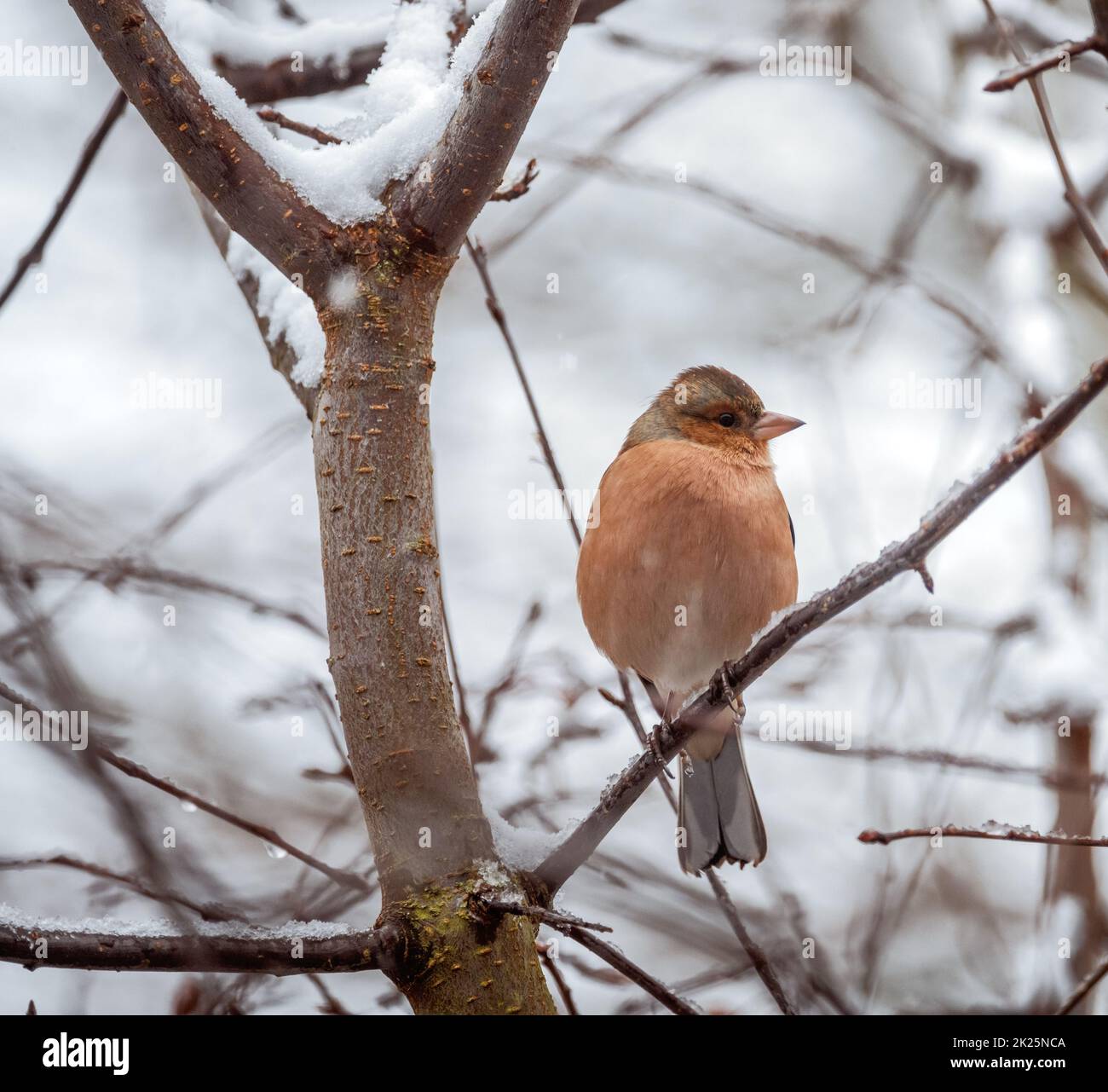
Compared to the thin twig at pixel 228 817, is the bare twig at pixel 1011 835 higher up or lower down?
lower down

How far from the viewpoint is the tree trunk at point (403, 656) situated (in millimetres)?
2084

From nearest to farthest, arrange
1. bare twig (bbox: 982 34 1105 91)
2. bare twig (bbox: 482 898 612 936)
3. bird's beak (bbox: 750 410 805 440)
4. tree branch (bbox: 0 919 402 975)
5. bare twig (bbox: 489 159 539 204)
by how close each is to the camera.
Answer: bare twig (bbox: 982 34 1105 91)
tree branch (bbox: 0 919 402 975)
bare twig (bbox: 482 898 612 936)
bare twig (bbox: 489 159 539 204)
bird's beak (bbox: 750 410 805 440)

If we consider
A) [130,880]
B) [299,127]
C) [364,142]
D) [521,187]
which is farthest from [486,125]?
[130,880]

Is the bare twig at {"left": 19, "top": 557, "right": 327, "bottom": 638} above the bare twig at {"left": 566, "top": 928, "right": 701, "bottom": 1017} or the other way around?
above

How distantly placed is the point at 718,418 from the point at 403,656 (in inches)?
94.2

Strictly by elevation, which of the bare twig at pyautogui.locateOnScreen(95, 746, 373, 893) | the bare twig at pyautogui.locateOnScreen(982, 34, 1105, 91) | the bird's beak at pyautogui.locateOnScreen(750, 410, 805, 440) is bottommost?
the bare twig at pyautogui.locateOnScreen(95, 746, 373, 893)

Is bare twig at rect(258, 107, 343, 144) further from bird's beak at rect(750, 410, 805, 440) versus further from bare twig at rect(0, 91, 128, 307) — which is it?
bird's beak at rect(750, 410, 805, 440)

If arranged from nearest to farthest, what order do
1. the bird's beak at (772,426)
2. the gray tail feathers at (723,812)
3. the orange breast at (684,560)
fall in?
the orange breast at (684,560), the gray tail feathers at (723,812), the bird's beak at (772,426)

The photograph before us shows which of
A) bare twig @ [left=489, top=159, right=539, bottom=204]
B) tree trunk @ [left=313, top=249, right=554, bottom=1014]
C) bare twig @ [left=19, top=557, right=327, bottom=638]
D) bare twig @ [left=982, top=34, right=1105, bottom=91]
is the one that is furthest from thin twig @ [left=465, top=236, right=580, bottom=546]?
bare twig @ [left=982, top=34, right=1105, bottom=91]

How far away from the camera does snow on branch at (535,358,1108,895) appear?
150cm

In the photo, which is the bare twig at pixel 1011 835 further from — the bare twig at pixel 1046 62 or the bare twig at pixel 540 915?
the bare twig at pixel 1046 62

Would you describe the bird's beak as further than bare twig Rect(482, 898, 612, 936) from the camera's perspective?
Yes

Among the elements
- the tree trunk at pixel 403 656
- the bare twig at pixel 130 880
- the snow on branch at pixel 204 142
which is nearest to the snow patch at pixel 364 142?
the snow on branch at pixel 204 142

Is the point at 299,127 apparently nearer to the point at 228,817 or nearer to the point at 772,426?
the point at 228,817
